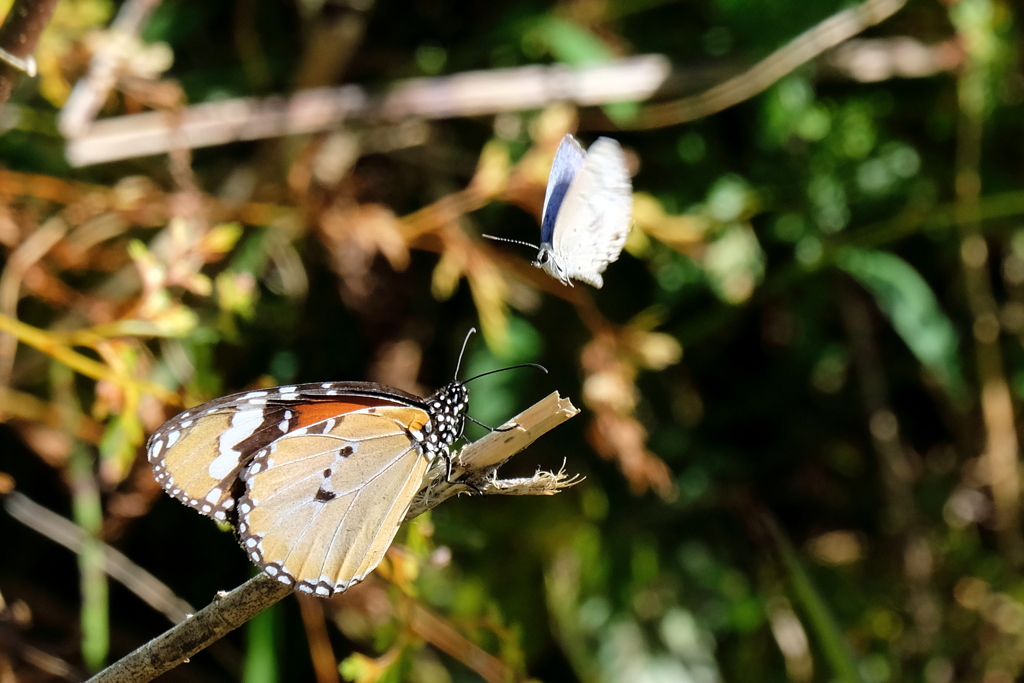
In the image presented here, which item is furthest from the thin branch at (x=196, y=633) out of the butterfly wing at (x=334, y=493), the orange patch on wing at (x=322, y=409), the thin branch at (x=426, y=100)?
the thin branch at (x=426, y=100)

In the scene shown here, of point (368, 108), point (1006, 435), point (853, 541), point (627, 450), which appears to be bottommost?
point (853, 541)

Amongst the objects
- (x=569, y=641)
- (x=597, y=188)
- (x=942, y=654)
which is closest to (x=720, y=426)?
(x=569, y=641)

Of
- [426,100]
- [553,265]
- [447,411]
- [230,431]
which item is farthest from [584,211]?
[426,100]

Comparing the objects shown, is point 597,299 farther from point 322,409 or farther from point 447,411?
point 322,409

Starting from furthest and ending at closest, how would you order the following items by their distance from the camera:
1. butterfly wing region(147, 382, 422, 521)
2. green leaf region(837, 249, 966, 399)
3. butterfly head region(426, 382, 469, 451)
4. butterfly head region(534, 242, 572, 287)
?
1. green leaf region(837, 249, 966, 399)
2. butterfly head region(426, 382, 469, 451)
3. butterfly wing region(147, 382, 422, 521)
4. butterfly head region(534, 242, 572, 287)

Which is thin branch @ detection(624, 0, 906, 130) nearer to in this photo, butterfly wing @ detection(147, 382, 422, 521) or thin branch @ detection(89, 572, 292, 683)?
butterfly wing @ detection(147, 382, 422, 521)

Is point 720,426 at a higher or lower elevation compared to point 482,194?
lower

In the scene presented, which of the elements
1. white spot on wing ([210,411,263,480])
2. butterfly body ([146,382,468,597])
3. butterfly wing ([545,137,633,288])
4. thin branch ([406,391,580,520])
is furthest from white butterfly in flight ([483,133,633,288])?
white spot on wing ([210,411,263,480])

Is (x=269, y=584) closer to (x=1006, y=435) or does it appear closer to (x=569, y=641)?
(x=569, y=641)
